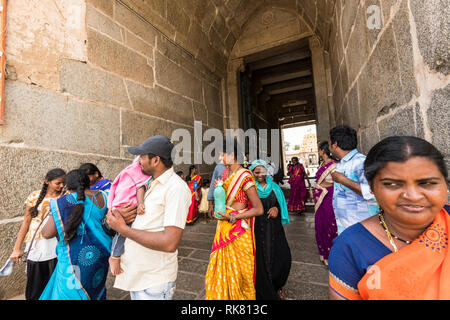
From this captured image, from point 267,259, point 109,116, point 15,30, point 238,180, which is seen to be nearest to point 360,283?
point 238,180

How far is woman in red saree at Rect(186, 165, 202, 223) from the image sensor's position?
468 centimetres

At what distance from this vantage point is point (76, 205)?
1519 mm

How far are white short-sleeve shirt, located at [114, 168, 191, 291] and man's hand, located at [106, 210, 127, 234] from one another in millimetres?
89

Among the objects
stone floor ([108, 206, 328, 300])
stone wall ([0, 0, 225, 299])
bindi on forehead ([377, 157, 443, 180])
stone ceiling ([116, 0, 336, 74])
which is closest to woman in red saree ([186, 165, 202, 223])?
stone floor ([108, 206, 328, 300])

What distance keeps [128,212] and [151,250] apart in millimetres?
276

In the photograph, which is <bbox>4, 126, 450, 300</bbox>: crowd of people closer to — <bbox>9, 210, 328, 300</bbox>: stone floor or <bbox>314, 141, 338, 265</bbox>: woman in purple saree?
<bbox>314, 141, 338, 265</bbox>: woman in purple saree

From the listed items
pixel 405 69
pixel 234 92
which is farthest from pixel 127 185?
pixel 234 92

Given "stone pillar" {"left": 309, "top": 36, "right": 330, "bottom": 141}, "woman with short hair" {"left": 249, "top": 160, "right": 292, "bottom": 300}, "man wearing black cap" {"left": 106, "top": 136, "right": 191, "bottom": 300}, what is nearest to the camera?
"man wearing black cap" {"left": 106, "top": 136, "right": 191, "bottom": 300}

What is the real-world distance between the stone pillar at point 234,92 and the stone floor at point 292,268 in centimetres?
367

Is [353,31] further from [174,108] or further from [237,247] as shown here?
[174,108]

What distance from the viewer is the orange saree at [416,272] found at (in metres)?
0.61

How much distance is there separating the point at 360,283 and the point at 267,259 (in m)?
1.41

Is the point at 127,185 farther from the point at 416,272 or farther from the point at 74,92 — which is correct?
the point at 74,92

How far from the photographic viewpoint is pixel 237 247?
1841 mm
